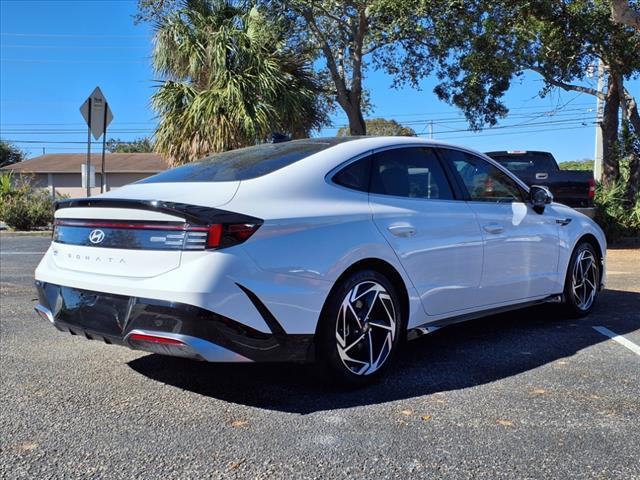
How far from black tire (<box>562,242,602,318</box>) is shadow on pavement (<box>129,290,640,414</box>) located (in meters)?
0.16

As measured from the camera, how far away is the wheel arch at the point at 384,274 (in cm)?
363

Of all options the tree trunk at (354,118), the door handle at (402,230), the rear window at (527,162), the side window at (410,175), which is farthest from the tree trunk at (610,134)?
the door handle at (402,230)

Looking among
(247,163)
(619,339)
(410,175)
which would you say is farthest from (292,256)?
(619,339)

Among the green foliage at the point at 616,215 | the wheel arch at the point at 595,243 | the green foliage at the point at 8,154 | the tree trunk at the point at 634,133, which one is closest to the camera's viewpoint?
the wheel arch at the point at 595,243

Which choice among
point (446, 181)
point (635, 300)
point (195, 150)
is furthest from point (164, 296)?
point (195, 150)

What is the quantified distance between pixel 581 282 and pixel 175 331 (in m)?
4.16

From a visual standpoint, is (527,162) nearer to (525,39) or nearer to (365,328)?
(525,39)

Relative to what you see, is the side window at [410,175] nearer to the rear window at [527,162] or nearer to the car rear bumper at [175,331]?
the car rear bumper at [175,331]

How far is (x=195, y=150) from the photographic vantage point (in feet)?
44.8

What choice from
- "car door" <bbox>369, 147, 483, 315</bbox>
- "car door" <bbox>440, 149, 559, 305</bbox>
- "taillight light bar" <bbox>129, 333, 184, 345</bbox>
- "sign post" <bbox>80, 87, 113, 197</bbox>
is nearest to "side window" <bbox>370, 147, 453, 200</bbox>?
"car door" <bbox>369, 147, 483, 315</bbox>

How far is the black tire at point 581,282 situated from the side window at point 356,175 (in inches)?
102

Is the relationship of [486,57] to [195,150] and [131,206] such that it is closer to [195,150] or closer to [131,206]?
[195,150]

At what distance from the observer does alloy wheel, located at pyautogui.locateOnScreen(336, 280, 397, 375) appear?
370 centimetres

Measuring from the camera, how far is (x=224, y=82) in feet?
45.1
